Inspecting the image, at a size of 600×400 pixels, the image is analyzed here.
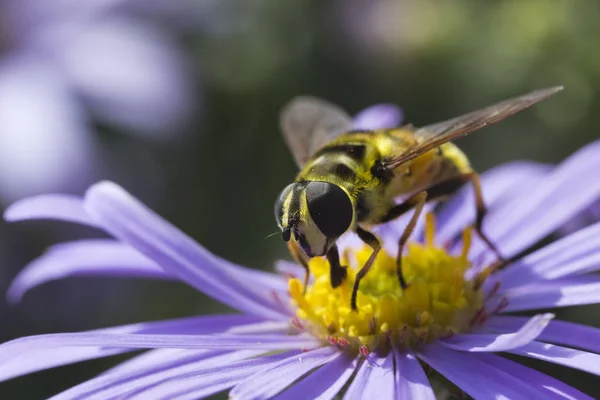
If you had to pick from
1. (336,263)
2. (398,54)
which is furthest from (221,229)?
(336,263)

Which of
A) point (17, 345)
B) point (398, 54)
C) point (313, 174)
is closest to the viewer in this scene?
point (17, 345)

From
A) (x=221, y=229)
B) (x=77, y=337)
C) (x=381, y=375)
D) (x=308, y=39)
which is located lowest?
(x=381, y=375)

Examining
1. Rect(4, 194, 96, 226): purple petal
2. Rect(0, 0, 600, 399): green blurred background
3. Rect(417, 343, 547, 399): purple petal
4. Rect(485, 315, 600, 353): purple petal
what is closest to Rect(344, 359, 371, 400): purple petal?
Rect(417, 343, 547, 399): purple petal

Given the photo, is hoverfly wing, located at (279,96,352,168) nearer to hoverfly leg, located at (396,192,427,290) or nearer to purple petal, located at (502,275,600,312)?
hoverfly leg, located at (396,192,427,290)

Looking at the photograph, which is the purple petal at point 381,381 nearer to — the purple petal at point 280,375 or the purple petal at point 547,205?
the purple petal at point 280,375

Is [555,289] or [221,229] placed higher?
[221,229]

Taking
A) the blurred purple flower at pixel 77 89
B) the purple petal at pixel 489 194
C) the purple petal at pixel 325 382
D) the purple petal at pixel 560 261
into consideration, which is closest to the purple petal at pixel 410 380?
the purple petal at pixel 325 382

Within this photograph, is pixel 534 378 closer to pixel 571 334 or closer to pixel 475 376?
pixel 475 376

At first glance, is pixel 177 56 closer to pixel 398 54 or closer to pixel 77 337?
pixel 398 54
